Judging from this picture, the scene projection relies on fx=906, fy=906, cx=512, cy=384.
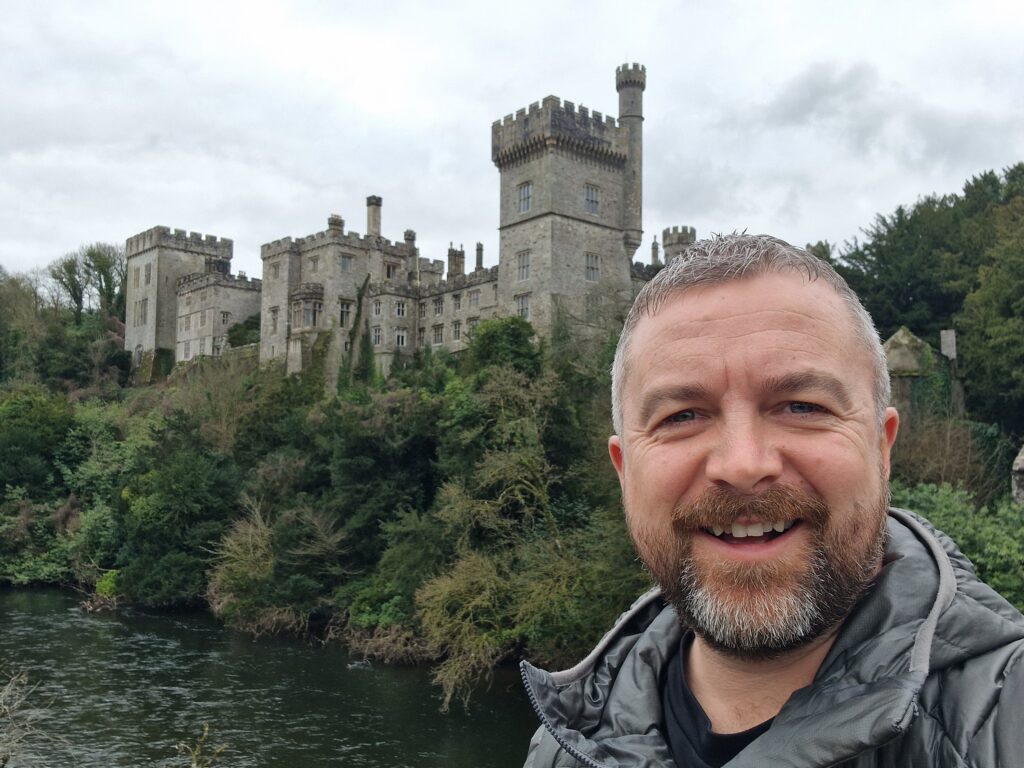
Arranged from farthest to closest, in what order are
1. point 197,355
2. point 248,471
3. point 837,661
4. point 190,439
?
1. point 197,355
2. point 190,439
3. point 248,471
4. point 837,661

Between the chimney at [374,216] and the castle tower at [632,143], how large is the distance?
14.2 m

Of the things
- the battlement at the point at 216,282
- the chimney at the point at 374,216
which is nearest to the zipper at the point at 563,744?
the chimney at the point at 374,216

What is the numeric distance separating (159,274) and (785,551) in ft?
193

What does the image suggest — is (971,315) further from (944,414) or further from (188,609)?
(188,609)

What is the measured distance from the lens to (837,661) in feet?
5.20

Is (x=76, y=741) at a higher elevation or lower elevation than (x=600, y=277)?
lower

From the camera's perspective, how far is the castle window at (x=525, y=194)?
36.8 m

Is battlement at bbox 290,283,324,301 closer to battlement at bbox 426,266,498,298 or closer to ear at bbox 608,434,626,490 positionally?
battlement at bbox 426,266,498,298

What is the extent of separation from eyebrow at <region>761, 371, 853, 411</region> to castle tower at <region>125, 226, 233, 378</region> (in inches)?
2205

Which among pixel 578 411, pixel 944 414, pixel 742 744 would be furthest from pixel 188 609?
pixel 742 744

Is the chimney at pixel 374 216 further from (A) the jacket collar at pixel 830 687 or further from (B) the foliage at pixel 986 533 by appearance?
(A) the jacket collar at pixel 830 687

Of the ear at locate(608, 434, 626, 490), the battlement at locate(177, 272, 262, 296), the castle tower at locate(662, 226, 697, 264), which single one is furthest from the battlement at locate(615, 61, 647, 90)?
the ear at locate(608, 434, 626, 490)

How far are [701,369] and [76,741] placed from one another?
1734 centimetres

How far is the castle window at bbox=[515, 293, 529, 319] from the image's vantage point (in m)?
36.2
